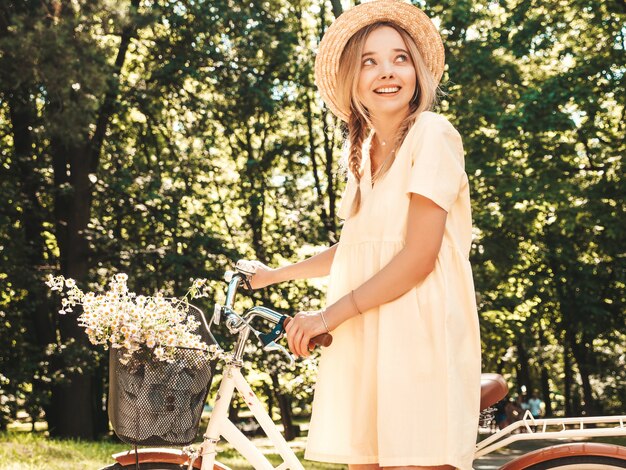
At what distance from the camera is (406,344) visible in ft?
7.02

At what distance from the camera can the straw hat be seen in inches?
96.8

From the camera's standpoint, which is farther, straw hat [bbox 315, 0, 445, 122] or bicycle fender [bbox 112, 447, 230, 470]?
bicycle fender [bbox 112, 447, 230, 470]

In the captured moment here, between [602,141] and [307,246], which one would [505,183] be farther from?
[307,246]

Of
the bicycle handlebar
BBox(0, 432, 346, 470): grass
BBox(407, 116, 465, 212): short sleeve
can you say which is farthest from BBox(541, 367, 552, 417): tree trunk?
BBox(407, 116, 465, 212): short sleeve

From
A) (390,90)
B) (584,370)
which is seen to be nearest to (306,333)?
(390,90)

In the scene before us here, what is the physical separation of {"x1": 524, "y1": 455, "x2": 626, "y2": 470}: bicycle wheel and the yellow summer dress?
62 centimetres

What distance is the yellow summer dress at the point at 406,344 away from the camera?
210cm

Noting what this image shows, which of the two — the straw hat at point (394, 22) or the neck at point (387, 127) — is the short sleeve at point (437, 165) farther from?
the straw hat at point (394, 22)

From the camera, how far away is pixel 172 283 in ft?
46.4

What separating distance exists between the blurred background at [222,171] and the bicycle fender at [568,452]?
1056 cm

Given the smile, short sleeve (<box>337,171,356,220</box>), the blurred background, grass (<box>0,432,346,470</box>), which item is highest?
Answer: the blurred background

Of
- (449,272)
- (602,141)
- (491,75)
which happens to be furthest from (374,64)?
(602,141)

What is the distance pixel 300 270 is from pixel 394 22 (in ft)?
2.95

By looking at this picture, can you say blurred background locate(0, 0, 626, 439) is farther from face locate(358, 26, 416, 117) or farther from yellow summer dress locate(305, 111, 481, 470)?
yellow summer dress locate(305, 111, 481, 470)
